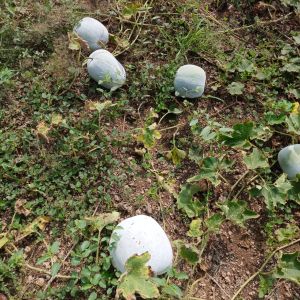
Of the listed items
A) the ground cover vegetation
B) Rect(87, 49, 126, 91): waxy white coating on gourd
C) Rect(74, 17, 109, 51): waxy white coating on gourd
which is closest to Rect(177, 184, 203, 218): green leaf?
the ground cover vegetation

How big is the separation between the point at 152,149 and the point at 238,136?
0.45 meters

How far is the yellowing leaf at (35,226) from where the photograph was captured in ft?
6.68

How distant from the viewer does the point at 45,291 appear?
1916 millimetres

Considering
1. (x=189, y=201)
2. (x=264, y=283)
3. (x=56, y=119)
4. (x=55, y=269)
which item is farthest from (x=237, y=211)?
(x=56, y=119)

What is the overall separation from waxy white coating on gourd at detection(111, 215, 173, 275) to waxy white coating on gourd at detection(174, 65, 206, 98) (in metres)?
0.82

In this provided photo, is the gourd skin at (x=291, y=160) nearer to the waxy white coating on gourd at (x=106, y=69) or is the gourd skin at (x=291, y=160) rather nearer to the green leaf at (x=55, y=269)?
the waxy white coating on gourd at (x=106, y=69)

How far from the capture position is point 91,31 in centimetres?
253

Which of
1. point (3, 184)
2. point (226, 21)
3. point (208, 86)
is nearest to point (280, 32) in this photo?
point (226, 21)

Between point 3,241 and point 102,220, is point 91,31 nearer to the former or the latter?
point 102,220

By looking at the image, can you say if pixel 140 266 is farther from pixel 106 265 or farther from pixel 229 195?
pixel 229 195

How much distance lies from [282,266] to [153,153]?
0.84m

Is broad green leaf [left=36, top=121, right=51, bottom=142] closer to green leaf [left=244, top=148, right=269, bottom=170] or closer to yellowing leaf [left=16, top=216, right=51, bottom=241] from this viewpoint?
yellowing leaf [left=16, top=216, right=51, bottom=241]

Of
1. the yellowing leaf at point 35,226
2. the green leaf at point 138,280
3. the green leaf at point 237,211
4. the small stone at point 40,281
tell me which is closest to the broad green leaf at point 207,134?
the green leaf at point 237,211

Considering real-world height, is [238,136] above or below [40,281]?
above
